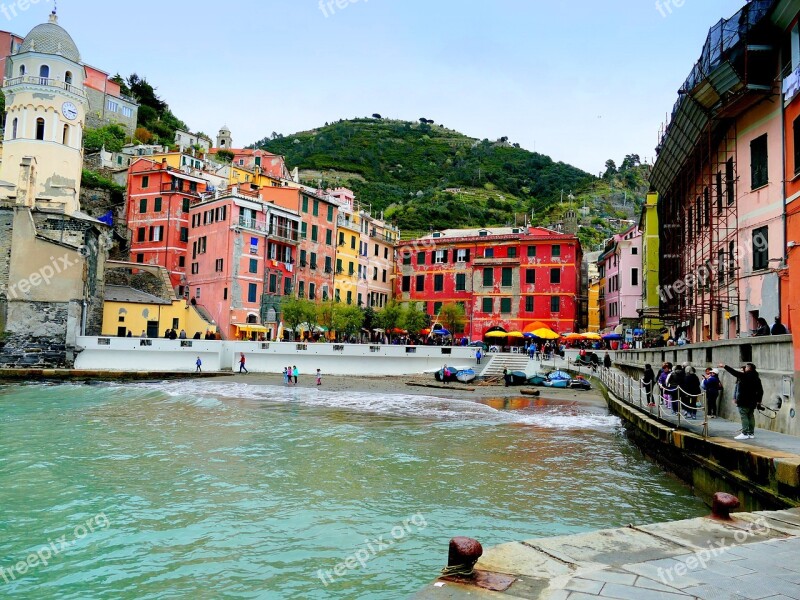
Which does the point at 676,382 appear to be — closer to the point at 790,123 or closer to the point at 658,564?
the point at 790,123

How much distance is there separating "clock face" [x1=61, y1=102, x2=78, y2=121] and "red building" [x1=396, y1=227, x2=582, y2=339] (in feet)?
113

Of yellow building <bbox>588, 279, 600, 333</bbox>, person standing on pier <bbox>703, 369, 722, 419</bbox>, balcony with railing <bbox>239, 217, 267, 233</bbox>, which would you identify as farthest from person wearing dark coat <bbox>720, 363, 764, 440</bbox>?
yellow building <bbox>588, 279, 600, 333</bbox>

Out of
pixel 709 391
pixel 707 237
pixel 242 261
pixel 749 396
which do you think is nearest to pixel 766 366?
pixel 749 396

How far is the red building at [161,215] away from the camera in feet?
190

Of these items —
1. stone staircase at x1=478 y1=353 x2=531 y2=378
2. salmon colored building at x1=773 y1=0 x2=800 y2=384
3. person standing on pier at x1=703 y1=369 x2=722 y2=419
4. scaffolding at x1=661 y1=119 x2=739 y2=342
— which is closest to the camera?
salmon colored building at x1=773 y1=0 x2=800 y2=384

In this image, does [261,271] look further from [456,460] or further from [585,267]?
[585,267]

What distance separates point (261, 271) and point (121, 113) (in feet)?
170

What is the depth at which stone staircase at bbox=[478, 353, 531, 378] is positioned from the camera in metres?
44.5

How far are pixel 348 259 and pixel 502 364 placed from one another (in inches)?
955

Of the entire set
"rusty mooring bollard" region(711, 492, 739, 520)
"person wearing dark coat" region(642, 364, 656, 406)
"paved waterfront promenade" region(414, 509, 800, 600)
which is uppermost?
"person wearing dark coat" region(642, 364, 656, 406)

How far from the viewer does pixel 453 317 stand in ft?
194

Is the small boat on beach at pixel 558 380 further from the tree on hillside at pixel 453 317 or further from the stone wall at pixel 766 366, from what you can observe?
the stone wall at pixel 766 366

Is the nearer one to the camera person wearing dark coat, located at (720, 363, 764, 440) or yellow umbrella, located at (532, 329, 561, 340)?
person wearing dark coat, located at (720, 363, 764, 440)

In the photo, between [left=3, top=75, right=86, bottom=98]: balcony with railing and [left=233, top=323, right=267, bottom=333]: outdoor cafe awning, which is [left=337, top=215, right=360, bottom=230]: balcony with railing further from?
[left=3, top=75, right=86, bottom=98]: balcony with railing
